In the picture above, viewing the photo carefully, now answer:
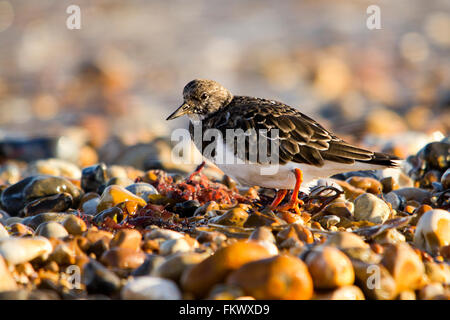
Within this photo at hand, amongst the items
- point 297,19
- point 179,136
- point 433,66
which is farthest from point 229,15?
point 179,136

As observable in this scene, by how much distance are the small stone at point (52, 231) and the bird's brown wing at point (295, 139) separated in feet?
4.16

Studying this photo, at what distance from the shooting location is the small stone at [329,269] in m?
2.62

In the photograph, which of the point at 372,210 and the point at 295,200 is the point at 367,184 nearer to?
the point at 372,210

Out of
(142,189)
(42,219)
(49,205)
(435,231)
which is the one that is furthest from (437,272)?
(49,205)

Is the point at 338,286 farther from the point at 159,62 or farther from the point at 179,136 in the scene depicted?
the point at 159,62

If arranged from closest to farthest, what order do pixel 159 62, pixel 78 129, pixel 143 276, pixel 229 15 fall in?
pixel 143 276 → pixel 78 129 → pixel 159 62 → pixel 229 15

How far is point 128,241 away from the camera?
3.02 metres

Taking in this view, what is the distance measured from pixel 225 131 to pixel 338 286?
1736mm

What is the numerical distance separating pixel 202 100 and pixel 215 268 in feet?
7.06

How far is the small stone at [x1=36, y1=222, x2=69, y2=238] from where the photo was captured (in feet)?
10.6

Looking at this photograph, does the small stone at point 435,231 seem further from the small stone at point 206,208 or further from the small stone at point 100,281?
the small stone at point 100,281

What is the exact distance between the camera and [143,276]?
2740 mm

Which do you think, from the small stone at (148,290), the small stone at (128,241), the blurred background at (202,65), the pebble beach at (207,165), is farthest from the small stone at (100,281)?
the blurred background at (202,65)

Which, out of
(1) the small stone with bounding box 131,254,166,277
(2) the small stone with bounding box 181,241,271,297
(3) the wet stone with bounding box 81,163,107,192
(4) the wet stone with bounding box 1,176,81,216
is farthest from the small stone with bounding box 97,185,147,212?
(2) the small stone with bounding box 181,241,271,297
